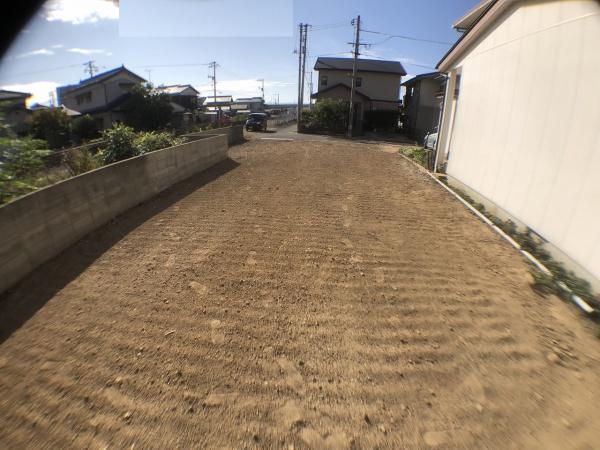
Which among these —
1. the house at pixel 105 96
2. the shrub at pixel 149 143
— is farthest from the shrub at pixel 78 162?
the house at pixel 105 96

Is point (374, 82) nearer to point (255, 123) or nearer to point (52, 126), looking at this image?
point (255, 123)

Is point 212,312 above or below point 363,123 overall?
below

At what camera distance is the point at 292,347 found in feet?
10.2

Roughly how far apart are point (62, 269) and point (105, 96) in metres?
32.8

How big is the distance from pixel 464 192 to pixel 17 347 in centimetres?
871

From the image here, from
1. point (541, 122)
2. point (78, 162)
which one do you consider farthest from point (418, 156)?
point (78, 162)

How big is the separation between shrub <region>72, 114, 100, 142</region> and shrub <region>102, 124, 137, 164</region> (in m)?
20.2

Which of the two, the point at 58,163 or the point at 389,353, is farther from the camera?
the point at 58,163

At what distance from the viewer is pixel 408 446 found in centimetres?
220

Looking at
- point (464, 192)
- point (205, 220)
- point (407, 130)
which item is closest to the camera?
point (205, 220)

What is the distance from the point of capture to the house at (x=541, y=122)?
4031mm

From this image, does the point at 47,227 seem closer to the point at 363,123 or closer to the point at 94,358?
the point at 94,358

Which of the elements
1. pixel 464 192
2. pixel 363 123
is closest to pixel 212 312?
pixel 464 192

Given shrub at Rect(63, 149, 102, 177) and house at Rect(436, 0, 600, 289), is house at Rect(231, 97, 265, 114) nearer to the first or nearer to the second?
shrub at Rect(63, 149, 102, 177)
